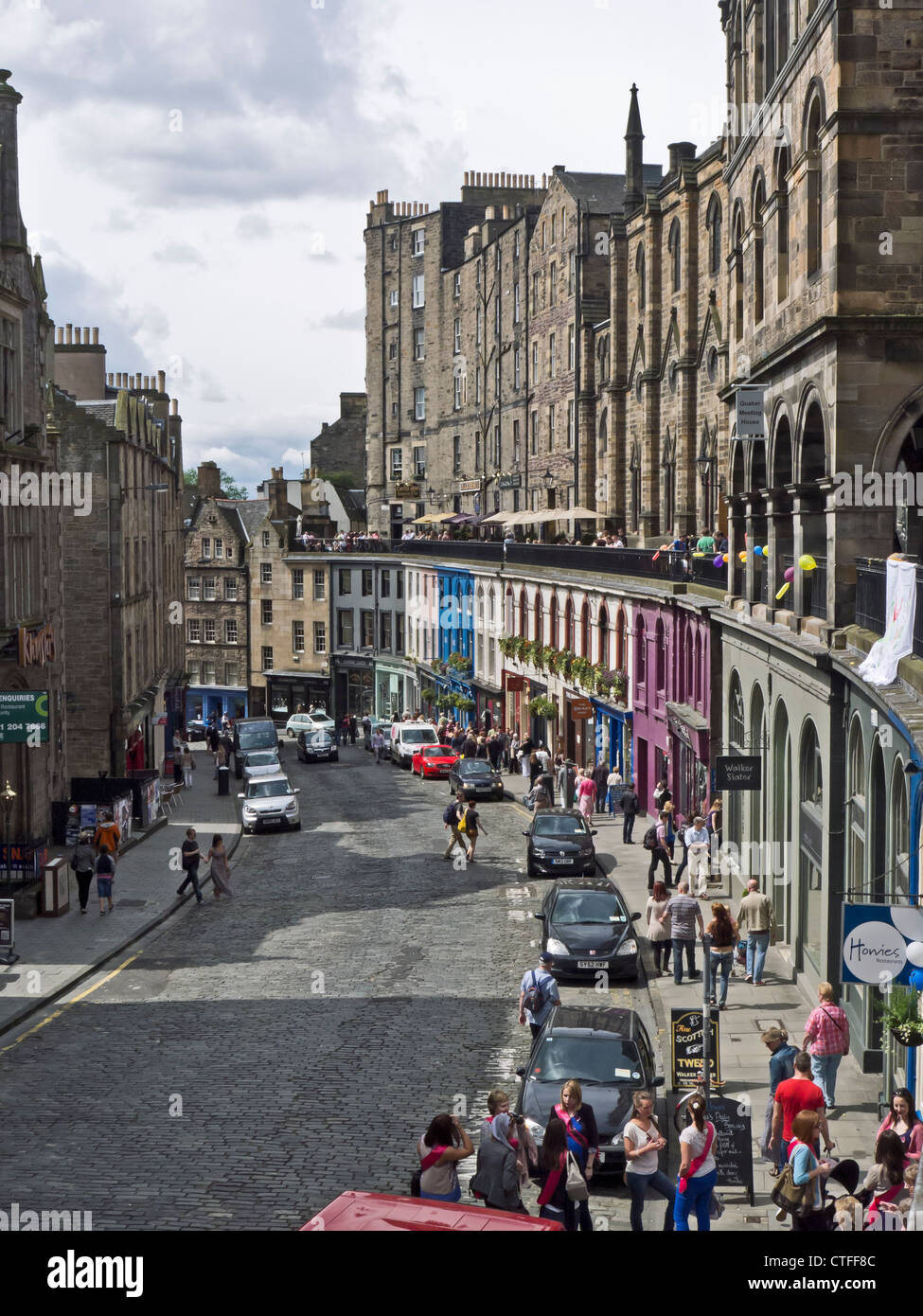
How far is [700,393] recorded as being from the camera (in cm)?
4672

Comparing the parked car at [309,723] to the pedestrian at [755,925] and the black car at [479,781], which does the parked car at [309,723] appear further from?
the pedestrian at [755,925]

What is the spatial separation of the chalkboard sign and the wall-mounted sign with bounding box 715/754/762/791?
1130 cm

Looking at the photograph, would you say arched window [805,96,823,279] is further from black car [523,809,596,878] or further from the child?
the child

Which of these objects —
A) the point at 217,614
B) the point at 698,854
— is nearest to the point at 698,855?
the point at 698,854

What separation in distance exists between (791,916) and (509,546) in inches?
1380

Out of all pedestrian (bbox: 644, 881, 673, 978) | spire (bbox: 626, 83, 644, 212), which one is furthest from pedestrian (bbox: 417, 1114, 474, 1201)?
spire (bbox: 626, 83, 644, 212)

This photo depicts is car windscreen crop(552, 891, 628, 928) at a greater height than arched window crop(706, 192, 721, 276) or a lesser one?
lesser

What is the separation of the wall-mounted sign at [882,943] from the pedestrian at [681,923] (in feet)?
32.7

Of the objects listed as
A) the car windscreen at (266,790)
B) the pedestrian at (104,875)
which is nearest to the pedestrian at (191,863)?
the pedestrian at (104,875)

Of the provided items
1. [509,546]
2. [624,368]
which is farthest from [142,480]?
[624,368]

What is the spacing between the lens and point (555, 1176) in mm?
13266

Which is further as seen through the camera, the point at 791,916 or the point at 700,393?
the point at 700,393

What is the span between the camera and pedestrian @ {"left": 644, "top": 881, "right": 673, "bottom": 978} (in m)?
23.8
